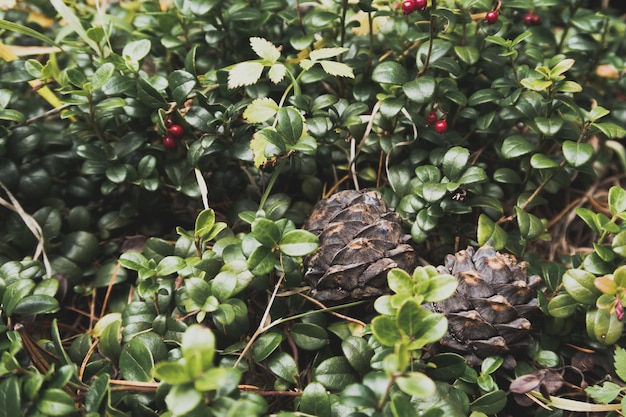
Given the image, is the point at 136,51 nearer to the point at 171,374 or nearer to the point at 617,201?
the point at 171,374

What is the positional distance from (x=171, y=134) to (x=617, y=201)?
110 centimetres

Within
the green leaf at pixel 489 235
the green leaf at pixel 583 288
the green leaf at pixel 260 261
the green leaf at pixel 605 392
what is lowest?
the green leaf at pixel 605 392

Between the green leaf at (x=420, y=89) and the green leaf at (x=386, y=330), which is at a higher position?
the green leaf at (x=420, y=89)

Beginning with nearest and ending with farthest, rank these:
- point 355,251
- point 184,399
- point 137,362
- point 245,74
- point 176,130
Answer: point 184,399 < point 137,362 < point 355,251 < point 245,74 < point 176,130

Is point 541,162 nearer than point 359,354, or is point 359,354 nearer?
point 359,354

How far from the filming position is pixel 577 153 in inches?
51.1

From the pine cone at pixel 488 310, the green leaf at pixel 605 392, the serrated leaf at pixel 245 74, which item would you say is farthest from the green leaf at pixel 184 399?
the green leaf at pixel 605 392

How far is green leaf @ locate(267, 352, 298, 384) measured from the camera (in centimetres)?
116

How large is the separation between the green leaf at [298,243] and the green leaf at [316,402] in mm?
262

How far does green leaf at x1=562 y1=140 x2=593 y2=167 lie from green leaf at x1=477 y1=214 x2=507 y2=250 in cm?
23

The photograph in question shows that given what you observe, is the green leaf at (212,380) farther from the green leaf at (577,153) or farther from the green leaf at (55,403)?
the green leaf at (577,153)

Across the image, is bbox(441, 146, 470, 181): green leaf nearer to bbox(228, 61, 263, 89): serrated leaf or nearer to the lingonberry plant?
the lingonberry plant

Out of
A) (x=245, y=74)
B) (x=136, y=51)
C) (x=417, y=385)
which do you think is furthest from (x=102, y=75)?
(x=417, y=385)

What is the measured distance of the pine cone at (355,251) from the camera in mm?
1225
